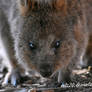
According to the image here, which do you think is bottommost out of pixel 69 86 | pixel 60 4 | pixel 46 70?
pixel 69 86

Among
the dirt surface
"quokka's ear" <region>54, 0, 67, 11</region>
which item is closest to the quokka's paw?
the dirt surface

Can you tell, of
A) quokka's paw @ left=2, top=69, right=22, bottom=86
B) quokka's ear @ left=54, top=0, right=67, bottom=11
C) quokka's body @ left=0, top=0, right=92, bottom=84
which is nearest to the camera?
quokka's body @ left=0, top=0, right=92, bottom=84

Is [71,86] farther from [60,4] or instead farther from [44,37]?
[60,4]

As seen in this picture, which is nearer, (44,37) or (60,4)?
(44,37)

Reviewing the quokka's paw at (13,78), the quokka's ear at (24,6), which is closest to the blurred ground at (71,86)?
the quokka's paw at (13,78)

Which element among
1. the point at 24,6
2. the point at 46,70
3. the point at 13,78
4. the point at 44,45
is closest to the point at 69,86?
the point at 46,70

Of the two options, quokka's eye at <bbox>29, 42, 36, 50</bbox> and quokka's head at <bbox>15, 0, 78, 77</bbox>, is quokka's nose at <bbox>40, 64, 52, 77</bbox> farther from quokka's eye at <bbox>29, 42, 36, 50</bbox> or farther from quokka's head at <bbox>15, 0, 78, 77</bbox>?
quokka's eye at <bbox>29, 42, 36, 50</bbox>

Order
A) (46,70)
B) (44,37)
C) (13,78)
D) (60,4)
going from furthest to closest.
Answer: (13,78), (60,4), (44,37), (46,70)

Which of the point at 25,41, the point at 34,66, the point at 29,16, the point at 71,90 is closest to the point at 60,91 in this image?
the point at 71,90
